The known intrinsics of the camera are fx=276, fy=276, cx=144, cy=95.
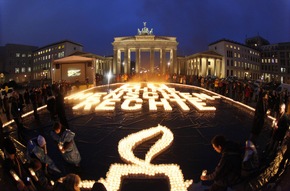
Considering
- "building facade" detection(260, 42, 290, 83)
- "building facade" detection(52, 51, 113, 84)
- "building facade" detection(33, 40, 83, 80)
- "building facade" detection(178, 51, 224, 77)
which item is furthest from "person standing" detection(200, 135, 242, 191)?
"building facade" detection(260, 42, 290, 83)

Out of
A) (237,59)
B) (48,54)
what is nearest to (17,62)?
(48,54)

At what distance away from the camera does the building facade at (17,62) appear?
108250 mm

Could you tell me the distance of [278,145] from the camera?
8023mm

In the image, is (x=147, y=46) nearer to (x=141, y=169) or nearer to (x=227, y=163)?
(x=141, y=169)

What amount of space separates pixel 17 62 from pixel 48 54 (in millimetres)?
19468

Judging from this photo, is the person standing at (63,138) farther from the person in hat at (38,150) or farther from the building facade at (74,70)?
Answer: the building facade at (74,70)

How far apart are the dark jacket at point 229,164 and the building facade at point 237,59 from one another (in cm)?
8192

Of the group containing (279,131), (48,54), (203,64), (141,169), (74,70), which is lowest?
(141,169)

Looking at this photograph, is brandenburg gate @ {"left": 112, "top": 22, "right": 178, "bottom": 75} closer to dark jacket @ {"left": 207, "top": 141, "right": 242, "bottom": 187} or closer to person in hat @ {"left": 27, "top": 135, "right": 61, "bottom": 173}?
person in hat @ {"left": 27, "top": 135, "right": 61, "bottom": 173}

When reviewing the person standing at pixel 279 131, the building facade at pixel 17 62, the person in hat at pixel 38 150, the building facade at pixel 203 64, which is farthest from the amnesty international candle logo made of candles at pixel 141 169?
the building facade at pixel 17 62

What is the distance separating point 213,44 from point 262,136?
83.9m

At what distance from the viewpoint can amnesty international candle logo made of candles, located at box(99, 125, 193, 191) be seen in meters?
7.43

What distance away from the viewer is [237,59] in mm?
92500

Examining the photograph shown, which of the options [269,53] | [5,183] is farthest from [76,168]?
[269,53]
